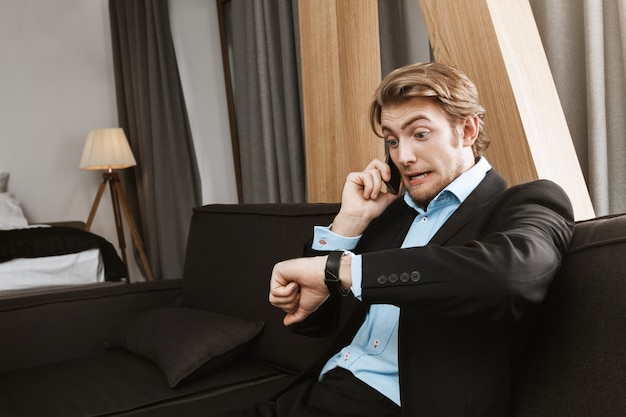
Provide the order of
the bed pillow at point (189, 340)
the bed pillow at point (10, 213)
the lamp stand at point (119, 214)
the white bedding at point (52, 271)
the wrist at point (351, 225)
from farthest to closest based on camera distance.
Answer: the lamp stand at point (119, 214), the bed pillow at point (10, 213), the white bedding at point (52, 271), the bed pillow at point (189, 340), the wrist at point (351, 225)

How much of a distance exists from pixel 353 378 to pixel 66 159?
4713 millimetres

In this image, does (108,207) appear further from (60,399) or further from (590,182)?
(590,182)

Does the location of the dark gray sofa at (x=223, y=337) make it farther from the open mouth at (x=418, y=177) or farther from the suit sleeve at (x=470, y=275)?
the open mouth at (x=418, y=177)

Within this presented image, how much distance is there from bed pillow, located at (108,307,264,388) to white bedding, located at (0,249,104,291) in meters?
1.81

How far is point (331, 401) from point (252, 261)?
776 millimetres

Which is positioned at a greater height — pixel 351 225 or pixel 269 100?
pixel 269 100

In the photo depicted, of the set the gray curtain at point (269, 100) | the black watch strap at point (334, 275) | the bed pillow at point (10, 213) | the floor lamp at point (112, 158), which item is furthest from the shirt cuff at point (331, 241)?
the bed pillow at point (10, 213)

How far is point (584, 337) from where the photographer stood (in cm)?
102

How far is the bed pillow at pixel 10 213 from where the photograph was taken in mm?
4551

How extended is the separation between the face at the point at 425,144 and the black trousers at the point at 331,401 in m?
0.39

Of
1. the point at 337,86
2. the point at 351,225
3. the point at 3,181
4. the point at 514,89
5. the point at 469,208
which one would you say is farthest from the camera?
the point at 3,181

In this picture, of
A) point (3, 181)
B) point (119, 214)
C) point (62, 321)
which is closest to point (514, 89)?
point (62, 321)

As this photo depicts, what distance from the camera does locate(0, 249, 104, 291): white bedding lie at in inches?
142

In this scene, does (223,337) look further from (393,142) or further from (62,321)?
(393,142)
